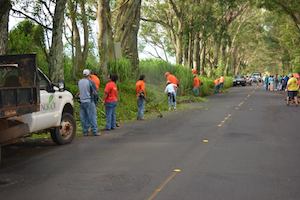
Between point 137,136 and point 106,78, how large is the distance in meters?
9.38

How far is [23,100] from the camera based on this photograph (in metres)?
9.63

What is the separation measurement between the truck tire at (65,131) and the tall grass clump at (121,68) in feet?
37.2

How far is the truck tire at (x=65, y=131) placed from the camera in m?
12.3

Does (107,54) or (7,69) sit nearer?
(7,69)

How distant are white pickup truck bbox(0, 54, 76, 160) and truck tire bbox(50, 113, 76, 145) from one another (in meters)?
0.33

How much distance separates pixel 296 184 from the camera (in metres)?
7.81

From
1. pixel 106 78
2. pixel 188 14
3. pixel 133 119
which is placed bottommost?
pixel 133 119

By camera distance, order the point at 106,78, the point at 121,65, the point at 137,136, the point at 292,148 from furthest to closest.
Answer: the point at 121,65, the point at 106,78, the point at 137,136, the point at 292,148

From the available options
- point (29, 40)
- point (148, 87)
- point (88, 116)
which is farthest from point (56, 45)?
point (148, 87)

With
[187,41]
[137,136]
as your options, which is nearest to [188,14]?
[187,41]

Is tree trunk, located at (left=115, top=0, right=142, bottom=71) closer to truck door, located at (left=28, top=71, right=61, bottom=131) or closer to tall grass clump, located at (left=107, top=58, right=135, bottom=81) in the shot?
tall grass clump, located at (left=107, top=58, right=135, bottom=81)

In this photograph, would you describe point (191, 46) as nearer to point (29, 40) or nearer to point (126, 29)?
point (126, 29)

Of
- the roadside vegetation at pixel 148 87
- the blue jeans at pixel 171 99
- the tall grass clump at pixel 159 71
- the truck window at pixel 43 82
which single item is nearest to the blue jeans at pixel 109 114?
the roadside vegetation at pixel 148 87

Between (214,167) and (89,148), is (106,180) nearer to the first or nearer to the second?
(214,167)
